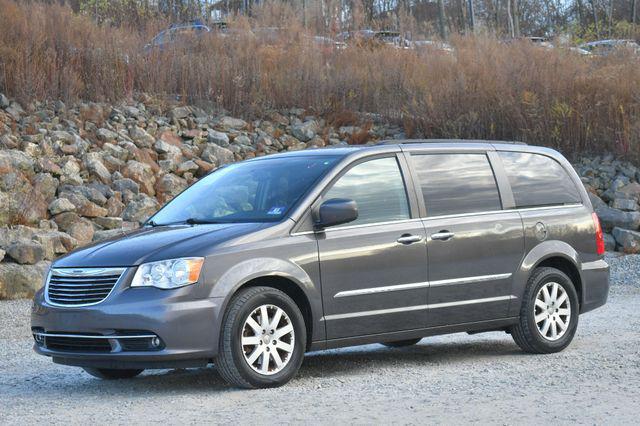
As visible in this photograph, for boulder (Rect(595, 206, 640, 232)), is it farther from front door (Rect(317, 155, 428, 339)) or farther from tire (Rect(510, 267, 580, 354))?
front door (Rect(317, 155, 428, 339))

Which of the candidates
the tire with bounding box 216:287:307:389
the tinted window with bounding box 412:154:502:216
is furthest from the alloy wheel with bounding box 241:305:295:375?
the tinted window with bounding box 412:154:502:216

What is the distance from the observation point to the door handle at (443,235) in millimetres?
8828

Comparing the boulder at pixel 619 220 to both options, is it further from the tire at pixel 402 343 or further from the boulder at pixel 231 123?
the tire at pixel 402 343

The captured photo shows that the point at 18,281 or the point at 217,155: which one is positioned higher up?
the point at 217,155

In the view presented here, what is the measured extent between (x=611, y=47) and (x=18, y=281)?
16.4 metres

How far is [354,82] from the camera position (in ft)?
81.4

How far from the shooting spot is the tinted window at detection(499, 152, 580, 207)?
9.74 meters

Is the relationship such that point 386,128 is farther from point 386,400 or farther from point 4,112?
point 386,400

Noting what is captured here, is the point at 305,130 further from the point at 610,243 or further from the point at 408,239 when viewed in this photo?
the point at 408,239

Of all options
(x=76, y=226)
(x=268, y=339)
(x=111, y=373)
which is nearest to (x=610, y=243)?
(x=76, y=226)

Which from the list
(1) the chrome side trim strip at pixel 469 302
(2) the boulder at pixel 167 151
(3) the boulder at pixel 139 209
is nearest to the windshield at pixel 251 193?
(1) the chrome side trim strip at pixel 469 302

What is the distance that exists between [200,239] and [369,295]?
135cm

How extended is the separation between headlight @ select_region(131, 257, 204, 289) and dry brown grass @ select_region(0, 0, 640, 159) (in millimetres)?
14748

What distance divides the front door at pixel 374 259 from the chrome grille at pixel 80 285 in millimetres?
1494
